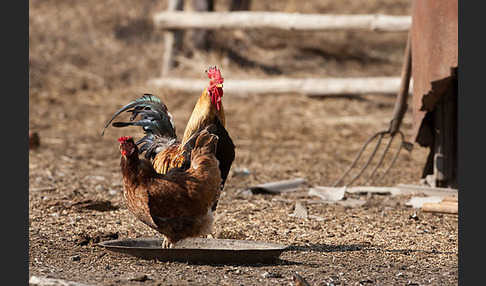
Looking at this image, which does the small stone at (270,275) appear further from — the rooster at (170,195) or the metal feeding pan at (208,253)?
the rooster at (170,195)

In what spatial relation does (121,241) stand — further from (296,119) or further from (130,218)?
(296,119)

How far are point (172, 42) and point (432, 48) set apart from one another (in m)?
7.00

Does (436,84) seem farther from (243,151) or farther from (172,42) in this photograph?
(172,42)

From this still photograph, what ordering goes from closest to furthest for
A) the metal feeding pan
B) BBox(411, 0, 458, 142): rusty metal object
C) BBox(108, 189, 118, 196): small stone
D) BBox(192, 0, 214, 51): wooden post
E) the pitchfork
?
the metal feeding pan, BBox(411, 0, 458, 142): rusty metal object, BBox(108, 189, 118, 196): small stone, the pitchfork, BBox(192, 0, 214, 51): wooden post

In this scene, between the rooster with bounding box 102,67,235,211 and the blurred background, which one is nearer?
the rooster with bounding box 102,67,235,211

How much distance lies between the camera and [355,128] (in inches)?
421

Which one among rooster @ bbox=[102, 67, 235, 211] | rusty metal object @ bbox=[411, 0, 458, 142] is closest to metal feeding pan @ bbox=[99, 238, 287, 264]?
rooster @ bbox=[102, 67, 235, 211]

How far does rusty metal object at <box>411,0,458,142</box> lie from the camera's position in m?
6.57

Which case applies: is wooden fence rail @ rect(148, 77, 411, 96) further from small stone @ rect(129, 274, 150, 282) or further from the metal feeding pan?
small stone @ rect(129, 274, 150, 282)

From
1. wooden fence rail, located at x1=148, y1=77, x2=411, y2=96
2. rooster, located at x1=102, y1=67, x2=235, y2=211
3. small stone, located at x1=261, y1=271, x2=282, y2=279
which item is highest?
wooden fence rail, located at x1=148, y1=77, x2=411, y2=96

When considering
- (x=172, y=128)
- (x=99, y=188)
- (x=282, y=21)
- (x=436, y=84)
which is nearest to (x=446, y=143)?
(x=436, y=84)

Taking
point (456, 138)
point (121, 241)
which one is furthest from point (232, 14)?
point (121, 241)

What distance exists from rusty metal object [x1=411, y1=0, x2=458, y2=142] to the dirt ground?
103 centimetres

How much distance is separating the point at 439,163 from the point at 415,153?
207cm
